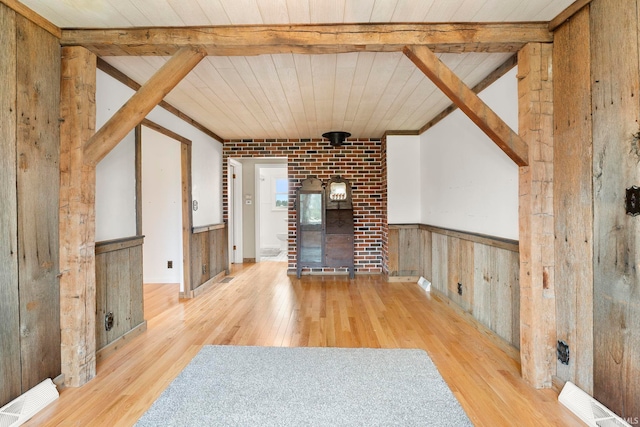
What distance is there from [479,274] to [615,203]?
1376 millimetres

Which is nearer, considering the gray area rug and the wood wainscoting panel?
the gray area rug

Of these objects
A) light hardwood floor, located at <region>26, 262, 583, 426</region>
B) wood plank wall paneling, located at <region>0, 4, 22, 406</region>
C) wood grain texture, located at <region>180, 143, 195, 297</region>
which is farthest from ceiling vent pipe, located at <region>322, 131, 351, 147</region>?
wood plank wall paneling, located at <region>0, 4, 22, 406</region>

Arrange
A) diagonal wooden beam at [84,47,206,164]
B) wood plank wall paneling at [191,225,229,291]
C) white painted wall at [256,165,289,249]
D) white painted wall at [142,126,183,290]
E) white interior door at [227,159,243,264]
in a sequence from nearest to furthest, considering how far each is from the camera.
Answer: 1. diagonal wooden beam at [84,47,206,164]
2. wood plank wall paneling at [191,225,229,291]
3. white painted wall at [142,126,183,290]
4. white interior door at [227,159,243,264]
5. white painted wall at [256,165,289,249]

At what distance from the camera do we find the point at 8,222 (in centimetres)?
156

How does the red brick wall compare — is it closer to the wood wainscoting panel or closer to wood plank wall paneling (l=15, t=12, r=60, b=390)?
the wood wainscoting panel

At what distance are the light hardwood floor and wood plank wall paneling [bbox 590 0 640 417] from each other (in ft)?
1.14

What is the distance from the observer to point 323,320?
2.88 meters

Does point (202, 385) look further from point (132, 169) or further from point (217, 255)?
point (217, 255)

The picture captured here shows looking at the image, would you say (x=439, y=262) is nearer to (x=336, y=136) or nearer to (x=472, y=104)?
(x=336, y=136)

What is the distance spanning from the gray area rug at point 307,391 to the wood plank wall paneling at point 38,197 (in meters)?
0.75

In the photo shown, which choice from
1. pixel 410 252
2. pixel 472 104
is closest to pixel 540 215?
pixel 472 104

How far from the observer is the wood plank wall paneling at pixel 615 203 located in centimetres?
136

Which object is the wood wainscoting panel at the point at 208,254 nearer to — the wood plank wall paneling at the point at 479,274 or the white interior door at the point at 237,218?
the white interior door at the point at 237,218

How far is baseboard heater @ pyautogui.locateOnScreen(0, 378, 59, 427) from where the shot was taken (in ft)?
4.90
